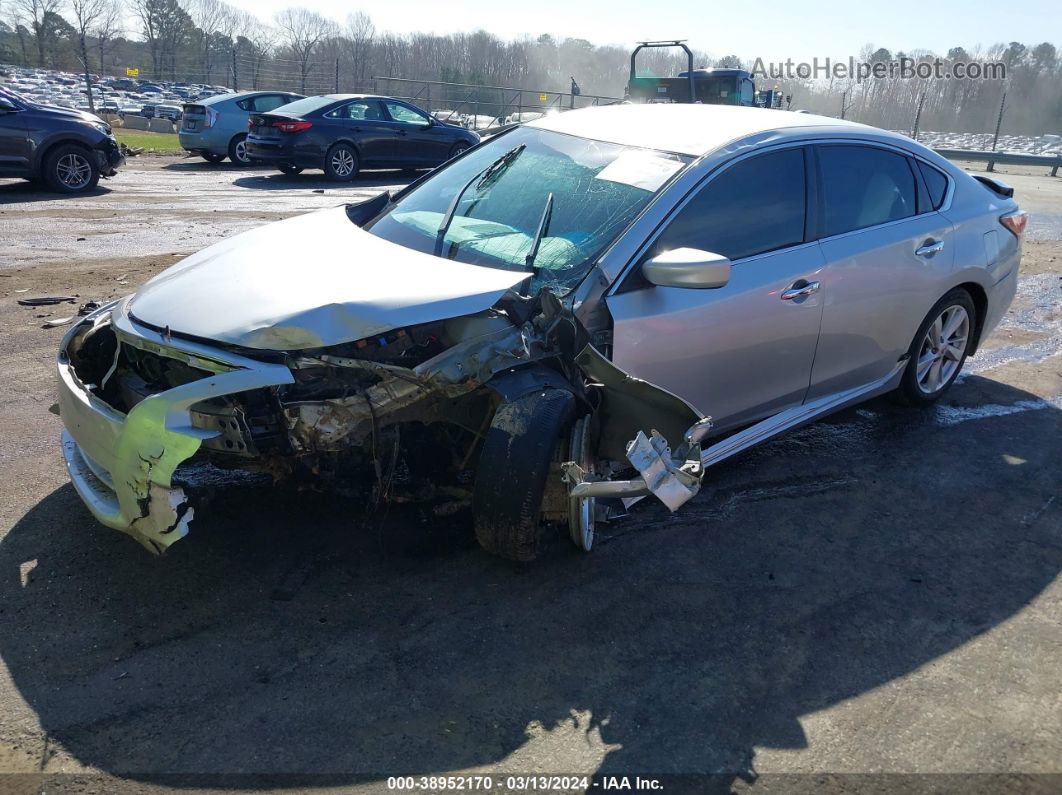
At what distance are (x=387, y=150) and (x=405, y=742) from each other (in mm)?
14839

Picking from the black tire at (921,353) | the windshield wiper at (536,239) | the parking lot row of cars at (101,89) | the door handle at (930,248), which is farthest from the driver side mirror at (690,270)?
the parking lot row of cars at (101,89)

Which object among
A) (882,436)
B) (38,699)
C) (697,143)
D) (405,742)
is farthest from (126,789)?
(882,436)

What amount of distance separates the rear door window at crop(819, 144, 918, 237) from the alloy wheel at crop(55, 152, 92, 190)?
11545mm

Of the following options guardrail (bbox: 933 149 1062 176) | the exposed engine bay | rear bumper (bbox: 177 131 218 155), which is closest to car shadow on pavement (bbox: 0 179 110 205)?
rear bumper (bbox: 177 131 218 155)

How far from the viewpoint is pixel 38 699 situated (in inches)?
108

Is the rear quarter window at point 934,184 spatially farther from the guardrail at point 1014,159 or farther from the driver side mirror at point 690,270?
the guardrail at point 1014,159

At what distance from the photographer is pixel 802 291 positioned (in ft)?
13.6

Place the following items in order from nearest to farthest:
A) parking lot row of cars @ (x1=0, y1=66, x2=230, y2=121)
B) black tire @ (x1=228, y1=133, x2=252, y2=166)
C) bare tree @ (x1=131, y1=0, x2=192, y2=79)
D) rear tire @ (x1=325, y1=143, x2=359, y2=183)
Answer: rear tire @ (x1=325, y1=143, x2=359, y2=183) → black tire @ (x1=228, y1=133, x2=252, y2=166) → parking lot row of cars @ (x1=0, y1=66, x2=230, y2=121) → bare tree @ (x1=131, y1=0, x2=192, y2=79)

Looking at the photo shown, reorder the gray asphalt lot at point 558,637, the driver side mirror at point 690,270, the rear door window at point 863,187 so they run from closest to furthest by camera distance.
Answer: the gray asphalt lot at point 558,637, the driver side mirror at point 690,270, the rear door window at point 863,187

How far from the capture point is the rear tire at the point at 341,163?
611 inches

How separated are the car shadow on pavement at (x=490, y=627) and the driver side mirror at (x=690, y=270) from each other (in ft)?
3.81

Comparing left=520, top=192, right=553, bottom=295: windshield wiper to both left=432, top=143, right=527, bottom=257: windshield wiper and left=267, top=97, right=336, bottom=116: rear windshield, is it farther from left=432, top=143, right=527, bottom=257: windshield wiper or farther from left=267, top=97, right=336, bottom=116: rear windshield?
left=267, top=97, right=336, bottom=116: rear windshield

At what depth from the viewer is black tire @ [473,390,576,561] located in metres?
3.17

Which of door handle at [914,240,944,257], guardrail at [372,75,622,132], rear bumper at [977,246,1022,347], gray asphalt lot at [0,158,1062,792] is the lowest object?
gray asphalt lot at [0,158,1062,792]
